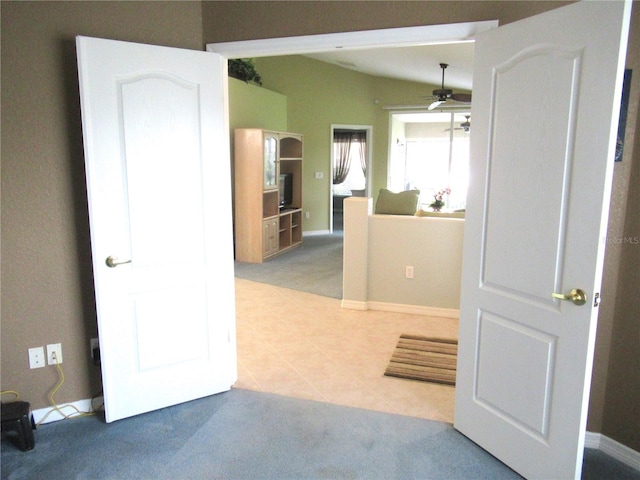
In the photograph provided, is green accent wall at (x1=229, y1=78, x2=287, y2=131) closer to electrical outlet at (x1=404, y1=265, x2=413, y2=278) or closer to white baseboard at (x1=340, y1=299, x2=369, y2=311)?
white baseboard at (x1=340, y1=299, x2=369, y2=311)

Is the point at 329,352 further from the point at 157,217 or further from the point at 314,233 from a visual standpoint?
the point at 314,233

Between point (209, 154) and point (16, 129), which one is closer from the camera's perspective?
point (16, 129)

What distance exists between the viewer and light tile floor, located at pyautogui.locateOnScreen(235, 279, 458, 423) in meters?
2.86

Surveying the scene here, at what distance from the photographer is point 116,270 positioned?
96.0 inches

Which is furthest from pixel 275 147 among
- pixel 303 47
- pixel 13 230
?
pixel 13 230

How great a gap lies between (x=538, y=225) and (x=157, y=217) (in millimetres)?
1869

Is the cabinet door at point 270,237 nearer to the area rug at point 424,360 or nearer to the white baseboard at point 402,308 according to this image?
the white baseboard at point 402,308

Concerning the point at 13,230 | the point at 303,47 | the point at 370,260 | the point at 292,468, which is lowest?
the point at 292,468

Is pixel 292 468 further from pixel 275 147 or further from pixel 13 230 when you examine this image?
pixel 275 147

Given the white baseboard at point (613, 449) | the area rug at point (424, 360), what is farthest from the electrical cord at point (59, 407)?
the white baseboard at point (613, 449)

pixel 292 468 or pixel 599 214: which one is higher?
pixel 599 214

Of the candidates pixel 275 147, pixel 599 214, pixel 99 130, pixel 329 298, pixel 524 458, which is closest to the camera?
pixel 599 214

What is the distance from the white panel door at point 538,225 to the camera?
5.61 ft

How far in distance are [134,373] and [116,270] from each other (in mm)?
595
